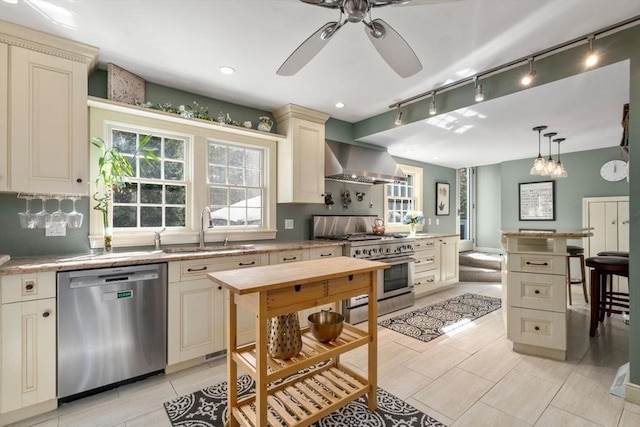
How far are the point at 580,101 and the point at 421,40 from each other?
74.1 inches

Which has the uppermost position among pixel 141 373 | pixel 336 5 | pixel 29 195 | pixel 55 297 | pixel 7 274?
pixel 336 5

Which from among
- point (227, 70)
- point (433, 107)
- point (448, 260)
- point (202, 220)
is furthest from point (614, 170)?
point (202, 220)

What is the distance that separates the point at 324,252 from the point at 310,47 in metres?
2.27

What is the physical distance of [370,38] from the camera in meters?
1.61

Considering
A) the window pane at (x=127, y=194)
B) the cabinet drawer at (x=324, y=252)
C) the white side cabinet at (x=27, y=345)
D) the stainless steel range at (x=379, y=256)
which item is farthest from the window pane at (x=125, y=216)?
the stainless steel range at (x=379, y=256)

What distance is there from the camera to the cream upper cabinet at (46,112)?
2.04m

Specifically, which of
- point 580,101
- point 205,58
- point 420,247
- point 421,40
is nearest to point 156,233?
point 205,58

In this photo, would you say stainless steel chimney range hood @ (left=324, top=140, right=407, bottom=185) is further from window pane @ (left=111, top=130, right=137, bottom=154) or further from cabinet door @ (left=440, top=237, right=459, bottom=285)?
window pane @ (left=111, top=130, right=137, bottom=154)

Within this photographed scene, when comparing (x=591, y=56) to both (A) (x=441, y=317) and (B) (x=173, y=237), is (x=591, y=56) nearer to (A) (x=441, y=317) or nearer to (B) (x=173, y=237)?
(A) (x=441, y=317)

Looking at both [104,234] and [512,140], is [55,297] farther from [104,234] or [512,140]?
[512,140]

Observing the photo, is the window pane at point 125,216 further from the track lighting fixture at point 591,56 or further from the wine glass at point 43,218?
the track lighting fixture at point 591,56

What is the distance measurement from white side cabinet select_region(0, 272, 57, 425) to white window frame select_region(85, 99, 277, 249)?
2.35 ft

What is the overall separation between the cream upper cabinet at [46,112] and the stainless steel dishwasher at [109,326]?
764 millimetres

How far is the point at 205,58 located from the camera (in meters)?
2.50
